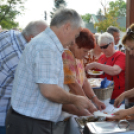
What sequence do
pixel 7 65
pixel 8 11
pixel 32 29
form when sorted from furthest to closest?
pixel 8 11 < pixel 32 29 < pixel 7 65

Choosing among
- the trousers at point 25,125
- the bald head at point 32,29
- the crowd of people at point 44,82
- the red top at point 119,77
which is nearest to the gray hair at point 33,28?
the bald head at point 32,29

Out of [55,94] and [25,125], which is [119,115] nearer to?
[55,94]

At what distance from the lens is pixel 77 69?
155 centimetres

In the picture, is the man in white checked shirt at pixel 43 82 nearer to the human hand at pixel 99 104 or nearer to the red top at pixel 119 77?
the human hand at pixel 99 104

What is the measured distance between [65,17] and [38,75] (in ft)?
1.26

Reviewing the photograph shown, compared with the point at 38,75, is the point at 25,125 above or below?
below

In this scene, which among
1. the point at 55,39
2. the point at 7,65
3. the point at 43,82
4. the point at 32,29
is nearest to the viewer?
the point at 43,82

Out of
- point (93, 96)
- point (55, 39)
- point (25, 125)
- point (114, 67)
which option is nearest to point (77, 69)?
point (93, 96)

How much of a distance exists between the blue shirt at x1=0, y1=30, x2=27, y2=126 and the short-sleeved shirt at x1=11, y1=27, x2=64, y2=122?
358 mm

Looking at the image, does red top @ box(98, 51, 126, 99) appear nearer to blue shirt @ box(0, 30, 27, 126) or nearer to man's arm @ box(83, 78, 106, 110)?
man's arm @ box(83, 78, 106, 110)

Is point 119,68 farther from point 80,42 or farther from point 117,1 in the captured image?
point 117,1

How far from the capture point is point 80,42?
155cm

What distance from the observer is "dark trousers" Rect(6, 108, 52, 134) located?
1.12 meters

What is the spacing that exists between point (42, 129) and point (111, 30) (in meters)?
3.60
